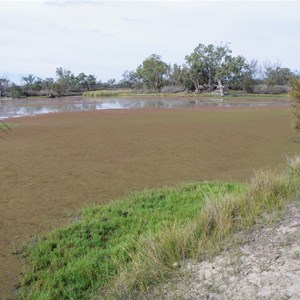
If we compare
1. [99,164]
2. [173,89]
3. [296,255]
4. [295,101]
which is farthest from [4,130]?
[173,89]

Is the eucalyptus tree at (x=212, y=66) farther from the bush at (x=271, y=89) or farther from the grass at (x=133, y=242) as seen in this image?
the grass at (x=133, y=242)

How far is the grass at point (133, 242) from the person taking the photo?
4027 millimetres

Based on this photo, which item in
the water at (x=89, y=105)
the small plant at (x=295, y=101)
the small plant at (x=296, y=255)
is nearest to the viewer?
the small plant at (x=296, y=255)

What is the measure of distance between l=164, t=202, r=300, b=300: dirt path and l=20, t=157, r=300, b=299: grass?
0.26m

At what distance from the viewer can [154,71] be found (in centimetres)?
7706

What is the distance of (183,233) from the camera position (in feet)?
14.1

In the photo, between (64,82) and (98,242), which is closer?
(98,242)

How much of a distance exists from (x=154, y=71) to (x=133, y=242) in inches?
2908

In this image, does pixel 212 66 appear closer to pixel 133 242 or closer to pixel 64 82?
pixel 64 82

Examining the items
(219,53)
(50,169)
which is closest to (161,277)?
(50,169)

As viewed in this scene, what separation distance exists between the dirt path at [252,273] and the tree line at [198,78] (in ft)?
189

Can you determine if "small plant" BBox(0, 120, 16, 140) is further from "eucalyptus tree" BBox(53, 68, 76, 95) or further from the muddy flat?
"eucalyptus tree" BBox(53, 68, 76, 95)

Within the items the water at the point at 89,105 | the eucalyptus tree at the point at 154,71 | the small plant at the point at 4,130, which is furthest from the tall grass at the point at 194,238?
the eucalyptus tree at the point at 154,71

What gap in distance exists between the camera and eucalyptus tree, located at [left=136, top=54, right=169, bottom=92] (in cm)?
7738
